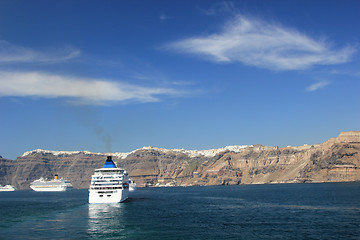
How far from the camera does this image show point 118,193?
93.3 m

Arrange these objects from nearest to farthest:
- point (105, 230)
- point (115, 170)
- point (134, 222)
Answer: point (105, 230) < point (134, 222) < point (115, 170)

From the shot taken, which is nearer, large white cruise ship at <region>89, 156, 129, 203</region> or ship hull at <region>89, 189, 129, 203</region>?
ship hull at <region>89, 189, 129, 203</region>

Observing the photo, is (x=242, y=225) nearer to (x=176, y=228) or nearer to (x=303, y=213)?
(x=176, y=228)

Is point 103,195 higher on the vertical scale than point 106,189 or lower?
lower

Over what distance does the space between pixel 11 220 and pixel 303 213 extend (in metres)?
55.1

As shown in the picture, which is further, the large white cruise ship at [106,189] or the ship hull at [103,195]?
the large white cruise ship at [106,189]

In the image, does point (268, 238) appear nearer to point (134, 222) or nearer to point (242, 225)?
point (242, 225)

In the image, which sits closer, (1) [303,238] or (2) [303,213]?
(1) [303,238]

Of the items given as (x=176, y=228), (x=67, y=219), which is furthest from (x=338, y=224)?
(x=67, y=219)

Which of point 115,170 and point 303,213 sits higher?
point 115,170

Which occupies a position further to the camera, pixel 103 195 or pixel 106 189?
pixel 106 189

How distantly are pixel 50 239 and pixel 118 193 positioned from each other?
4747 centimetres

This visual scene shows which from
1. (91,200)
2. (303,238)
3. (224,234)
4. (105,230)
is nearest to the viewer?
(303,238)

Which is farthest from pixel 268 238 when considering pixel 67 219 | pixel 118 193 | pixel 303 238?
pixel 118 193
